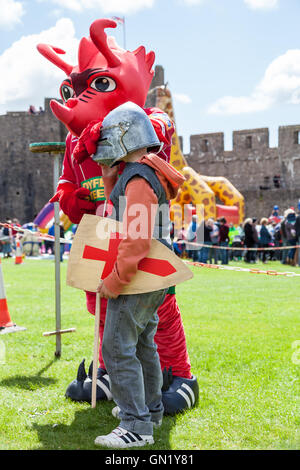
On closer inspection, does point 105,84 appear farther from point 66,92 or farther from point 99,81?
point 66,92

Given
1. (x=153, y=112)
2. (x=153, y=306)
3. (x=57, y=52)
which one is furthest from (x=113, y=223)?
(x=57, y=52)

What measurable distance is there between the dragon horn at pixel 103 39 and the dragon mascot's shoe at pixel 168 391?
1804 mm

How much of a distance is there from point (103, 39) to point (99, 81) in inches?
9.2

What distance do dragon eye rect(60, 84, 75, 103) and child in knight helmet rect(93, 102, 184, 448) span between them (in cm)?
82

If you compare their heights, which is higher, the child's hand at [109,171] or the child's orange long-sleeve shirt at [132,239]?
the child's hand at [109,171]

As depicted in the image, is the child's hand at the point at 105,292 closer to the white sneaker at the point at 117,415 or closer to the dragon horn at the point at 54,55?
the white sneaker at the point at 117,415

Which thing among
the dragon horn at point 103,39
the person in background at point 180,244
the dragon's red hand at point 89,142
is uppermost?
the dragon horn at point 103,39

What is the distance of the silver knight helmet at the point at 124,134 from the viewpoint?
99.3 inches

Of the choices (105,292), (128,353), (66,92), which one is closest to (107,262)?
(105,292)

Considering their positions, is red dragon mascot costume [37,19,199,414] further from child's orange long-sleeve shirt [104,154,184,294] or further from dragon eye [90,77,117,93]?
child's orange long-sleeve shirt [104,154,184,294]

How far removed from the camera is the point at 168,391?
3014 mm

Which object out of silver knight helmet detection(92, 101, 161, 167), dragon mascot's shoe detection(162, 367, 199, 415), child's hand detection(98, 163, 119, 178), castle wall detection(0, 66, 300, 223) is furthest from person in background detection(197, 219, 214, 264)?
castle wall detection(0, 66, 300, 223)

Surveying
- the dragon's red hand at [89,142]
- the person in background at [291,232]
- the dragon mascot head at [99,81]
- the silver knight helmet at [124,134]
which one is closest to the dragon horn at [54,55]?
the dragon mascot head at [99,81]

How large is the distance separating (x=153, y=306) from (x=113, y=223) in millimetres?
433
